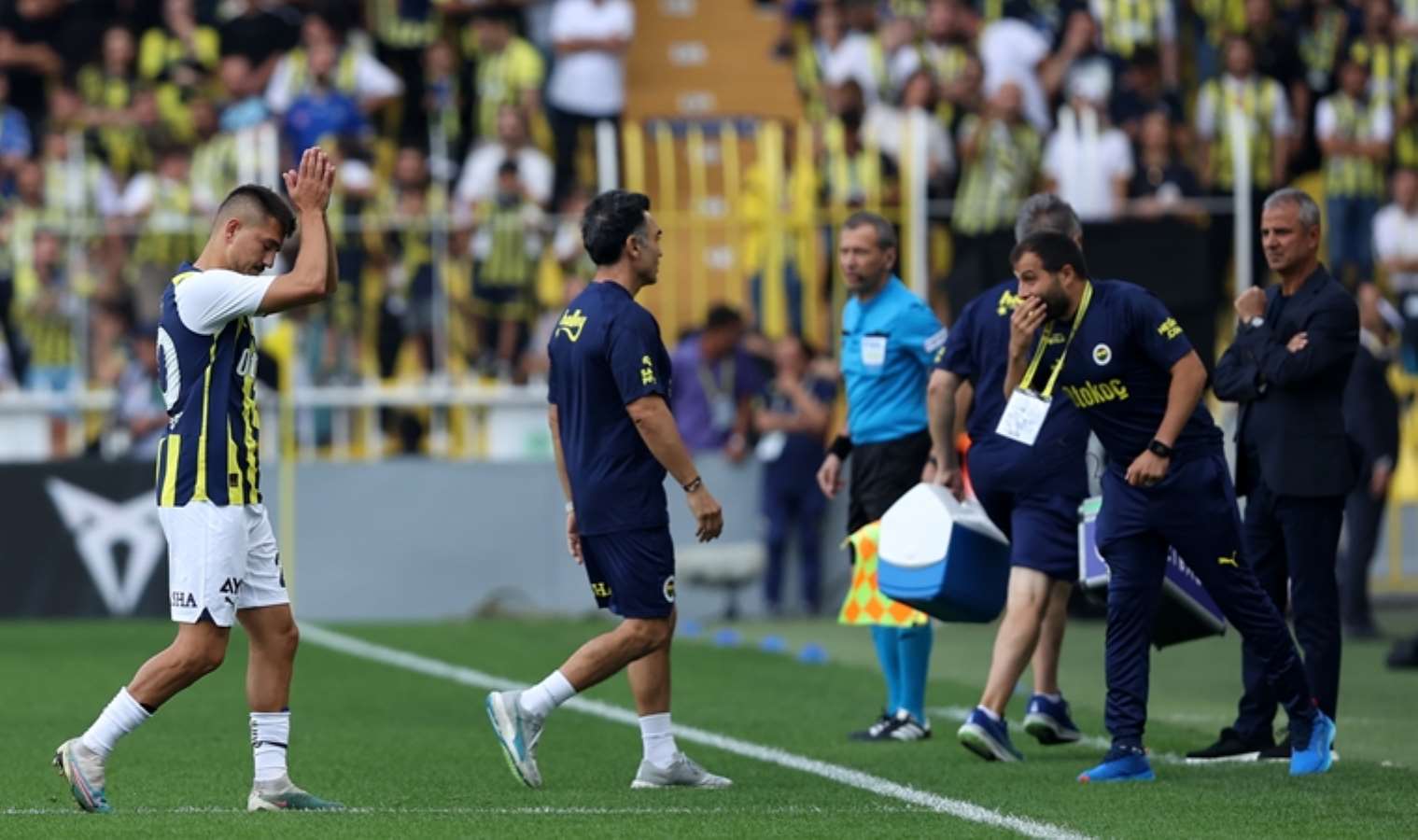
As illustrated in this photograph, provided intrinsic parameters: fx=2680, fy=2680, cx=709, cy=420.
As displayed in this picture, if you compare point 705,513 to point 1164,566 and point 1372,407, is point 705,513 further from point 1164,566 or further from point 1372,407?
point 1372,407

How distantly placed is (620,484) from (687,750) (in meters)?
1.82

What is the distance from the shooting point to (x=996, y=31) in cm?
2202

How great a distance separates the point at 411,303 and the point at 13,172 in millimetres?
3749

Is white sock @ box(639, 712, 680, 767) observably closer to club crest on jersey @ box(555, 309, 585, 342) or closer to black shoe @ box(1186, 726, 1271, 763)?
club crest on jersey @ box(555, 309, 585, 342)

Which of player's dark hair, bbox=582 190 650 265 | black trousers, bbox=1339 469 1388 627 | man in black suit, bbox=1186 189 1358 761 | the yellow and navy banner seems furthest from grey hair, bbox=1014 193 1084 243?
black trousers, bbox=1339 469 1388 627

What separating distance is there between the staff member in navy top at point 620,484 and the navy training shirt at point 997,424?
1639 mm

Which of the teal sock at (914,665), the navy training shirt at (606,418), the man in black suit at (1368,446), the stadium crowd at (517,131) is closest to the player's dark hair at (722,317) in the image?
the stadium crowd at (517,131)

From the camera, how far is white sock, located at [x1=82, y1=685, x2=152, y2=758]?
27.0ft

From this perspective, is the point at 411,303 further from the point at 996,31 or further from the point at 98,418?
the point at 996,31

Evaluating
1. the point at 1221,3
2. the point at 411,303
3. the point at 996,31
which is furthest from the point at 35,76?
the point at 1221,3

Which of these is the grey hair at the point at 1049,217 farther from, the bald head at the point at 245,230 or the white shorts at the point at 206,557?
the white shorts at the point at 206,557

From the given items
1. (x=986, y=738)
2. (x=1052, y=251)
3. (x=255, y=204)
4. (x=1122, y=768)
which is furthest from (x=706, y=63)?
(x=255, y=204)

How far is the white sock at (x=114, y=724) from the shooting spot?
8219 millimetres

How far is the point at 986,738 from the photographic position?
389 inches
